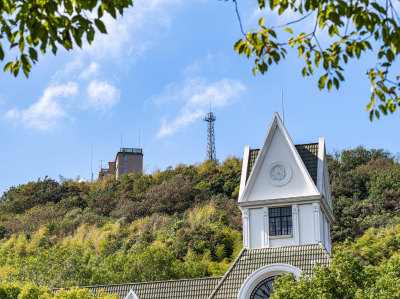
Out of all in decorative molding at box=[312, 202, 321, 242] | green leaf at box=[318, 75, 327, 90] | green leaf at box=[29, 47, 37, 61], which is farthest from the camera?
decorative molding at box=[312, 202, 321, 242]

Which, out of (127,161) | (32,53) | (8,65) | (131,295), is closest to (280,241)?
(131,295)

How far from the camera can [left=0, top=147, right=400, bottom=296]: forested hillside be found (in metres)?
39.6

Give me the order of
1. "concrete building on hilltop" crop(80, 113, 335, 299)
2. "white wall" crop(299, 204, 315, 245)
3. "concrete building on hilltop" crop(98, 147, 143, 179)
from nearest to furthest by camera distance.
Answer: "concrete building on hilltop" crop(80, 113, 335, 299) < "white wall" crop(299, 204, 315, 245) < "concrete building on hilltop" crop(98, 147, 143, 179)

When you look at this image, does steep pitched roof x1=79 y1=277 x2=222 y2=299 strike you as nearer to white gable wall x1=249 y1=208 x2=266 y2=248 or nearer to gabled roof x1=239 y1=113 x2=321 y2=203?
white gable wall x1=249 y1=208 x2=266 y2=248

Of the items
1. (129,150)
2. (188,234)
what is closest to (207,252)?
(188,234)

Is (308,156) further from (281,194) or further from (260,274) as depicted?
(260,274)

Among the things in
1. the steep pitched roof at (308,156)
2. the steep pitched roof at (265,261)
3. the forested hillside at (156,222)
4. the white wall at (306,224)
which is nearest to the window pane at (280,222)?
the white wall at (306,224)

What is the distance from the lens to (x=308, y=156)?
2616 centimetres

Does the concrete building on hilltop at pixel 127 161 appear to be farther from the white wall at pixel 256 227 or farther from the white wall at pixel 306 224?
the white wall at pixel 306 224

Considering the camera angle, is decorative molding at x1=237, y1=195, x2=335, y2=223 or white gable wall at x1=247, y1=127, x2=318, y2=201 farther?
white gable wall at x1=247, y1=127, x2=318, y2=201

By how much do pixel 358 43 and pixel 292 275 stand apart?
13.4 m

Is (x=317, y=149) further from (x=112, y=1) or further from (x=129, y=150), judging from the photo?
A: (x=129, y=150)

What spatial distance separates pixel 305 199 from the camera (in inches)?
976

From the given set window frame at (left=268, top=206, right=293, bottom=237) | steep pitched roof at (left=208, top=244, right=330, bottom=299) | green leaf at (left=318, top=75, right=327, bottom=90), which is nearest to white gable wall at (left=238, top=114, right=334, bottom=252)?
window frame at (left=268, top=206, right=293, bottom=237)
